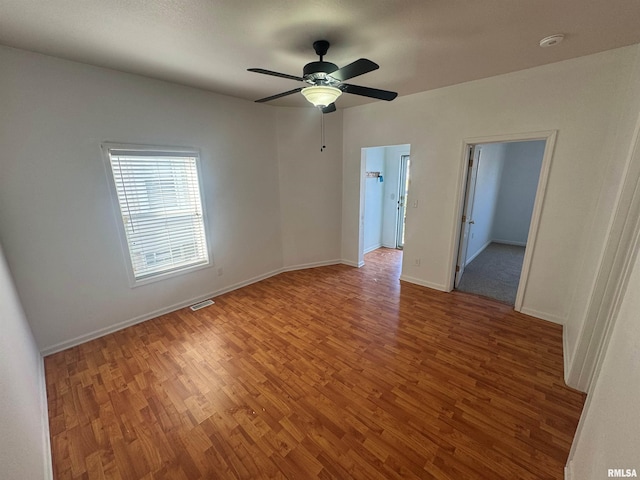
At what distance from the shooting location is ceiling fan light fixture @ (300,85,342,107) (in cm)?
186

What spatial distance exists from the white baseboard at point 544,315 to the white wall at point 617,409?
2.05 m

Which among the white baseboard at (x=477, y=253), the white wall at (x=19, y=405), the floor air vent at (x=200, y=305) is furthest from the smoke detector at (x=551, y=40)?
the floor air vent at (x=200, y=305)

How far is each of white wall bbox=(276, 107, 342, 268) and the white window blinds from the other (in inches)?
42.9

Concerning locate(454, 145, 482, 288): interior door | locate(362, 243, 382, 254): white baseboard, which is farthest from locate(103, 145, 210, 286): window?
locate(454, 145, 482, 288): interior door

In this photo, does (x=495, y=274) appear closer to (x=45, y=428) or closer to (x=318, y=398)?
(x=318, y=398)

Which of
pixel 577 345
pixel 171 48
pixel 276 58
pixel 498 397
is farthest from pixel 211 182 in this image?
pixel 577 345

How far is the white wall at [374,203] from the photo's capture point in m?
5.35

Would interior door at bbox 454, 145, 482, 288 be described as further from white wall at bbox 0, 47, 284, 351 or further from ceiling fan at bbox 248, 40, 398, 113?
white wall at bbox 0, 47, 284, 351

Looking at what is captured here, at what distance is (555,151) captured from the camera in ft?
8.74

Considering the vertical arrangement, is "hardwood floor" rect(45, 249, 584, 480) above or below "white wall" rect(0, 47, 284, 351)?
below

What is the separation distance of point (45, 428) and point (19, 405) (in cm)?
52

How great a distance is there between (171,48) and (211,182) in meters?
1.58

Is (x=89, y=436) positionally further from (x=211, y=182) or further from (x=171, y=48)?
A: (x=171, y=48)

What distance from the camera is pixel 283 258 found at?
464 cm
